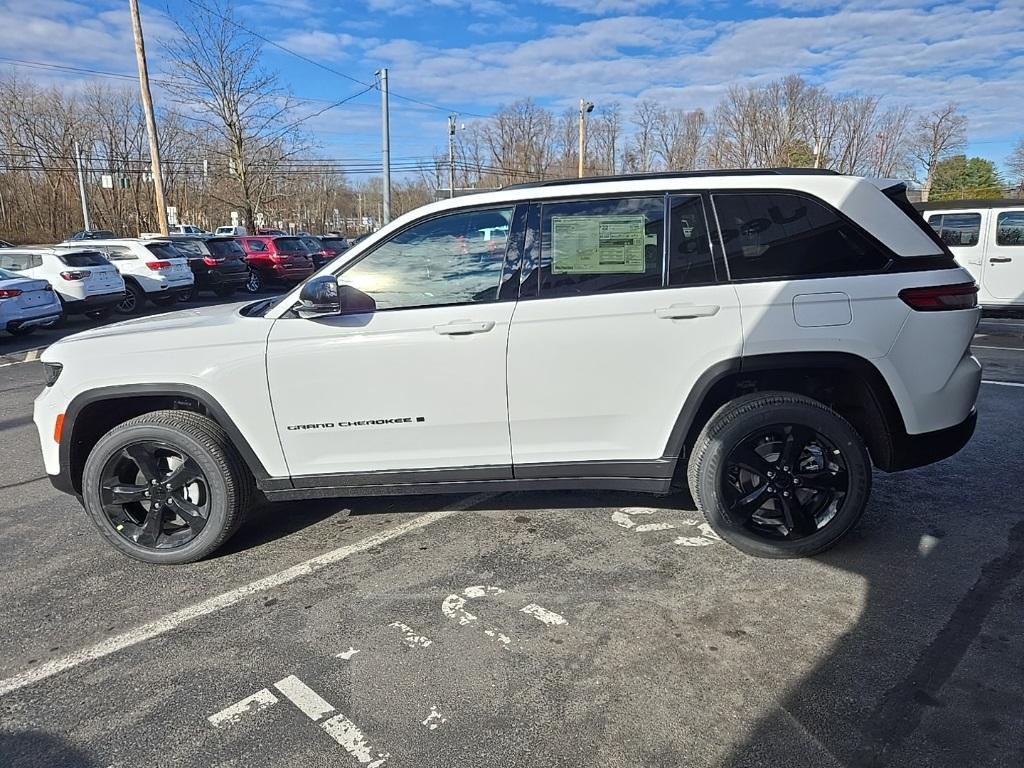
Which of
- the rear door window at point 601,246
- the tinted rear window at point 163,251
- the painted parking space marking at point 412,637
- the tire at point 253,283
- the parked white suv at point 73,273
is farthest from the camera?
the tire at point 253,283

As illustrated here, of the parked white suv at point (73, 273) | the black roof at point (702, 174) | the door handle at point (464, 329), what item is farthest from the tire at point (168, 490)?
the parked white suv at point (73, 273)

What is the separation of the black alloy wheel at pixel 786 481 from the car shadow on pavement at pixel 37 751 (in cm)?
284

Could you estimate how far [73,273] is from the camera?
12.6 meters

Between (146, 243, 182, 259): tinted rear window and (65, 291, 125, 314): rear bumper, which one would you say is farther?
(146, 243, 182, 259): tinted rear window

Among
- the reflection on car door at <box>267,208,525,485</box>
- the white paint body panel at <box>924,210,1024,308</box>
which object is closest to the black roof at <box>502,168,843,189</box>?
the reflection on car door at <box>267,208,525,485</box>

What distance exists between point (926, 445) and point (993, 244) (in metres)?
10.1

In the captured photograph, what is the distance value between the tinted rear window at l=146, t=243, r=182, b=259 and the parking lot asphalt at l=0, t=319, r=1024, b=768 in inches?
505

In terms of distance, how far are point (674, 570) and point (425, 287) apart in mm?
1887

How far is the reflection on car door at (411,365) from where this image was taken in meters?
3.22

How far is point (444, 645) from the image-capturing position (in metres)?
2.78

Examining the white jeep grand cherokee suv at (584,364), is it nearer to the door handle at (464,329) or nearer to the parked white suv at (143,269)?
the door handle at (464,329)

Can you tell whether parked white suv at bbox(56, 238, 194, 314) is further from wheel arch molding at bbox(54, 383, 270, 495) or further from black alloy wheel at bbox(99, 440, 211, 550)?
black alloy wheel at bbox(99, 440, 211, 550)

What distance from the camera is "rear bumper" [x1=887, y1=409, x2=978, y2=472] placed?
331 centimetres

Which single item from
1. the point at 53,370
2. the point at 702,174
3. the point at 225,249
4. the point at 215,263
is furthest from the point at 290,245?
the point at 702,174
